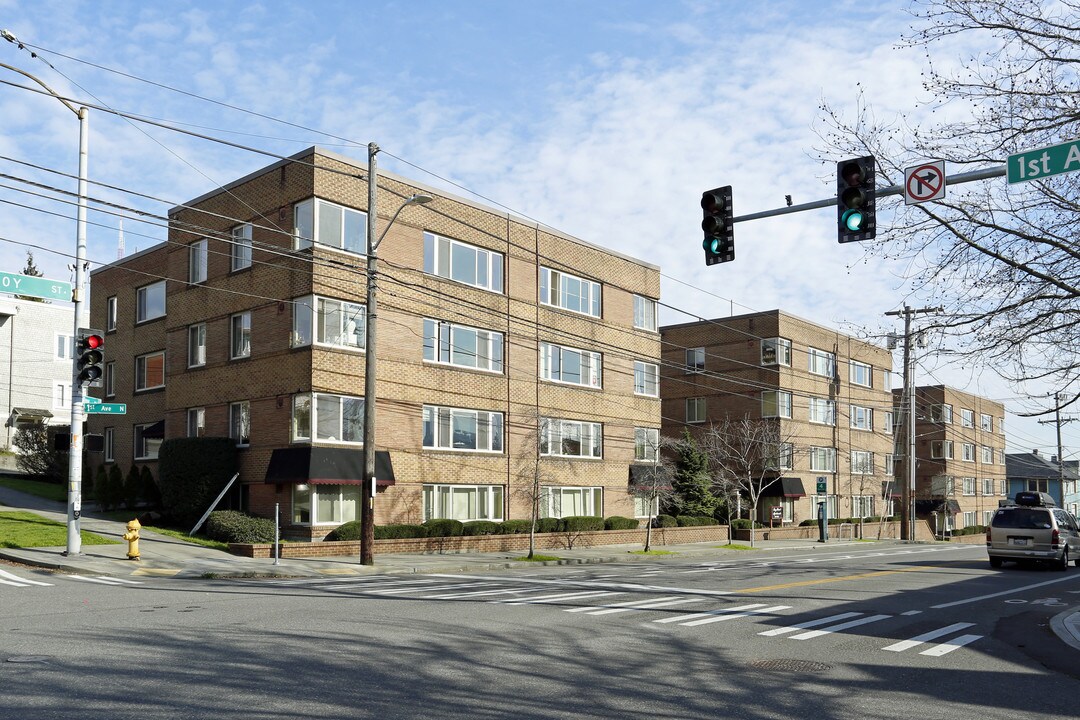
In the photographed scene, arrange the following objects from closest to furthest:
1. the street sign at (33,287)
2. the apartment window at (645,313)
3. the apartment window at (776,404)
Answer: the street sign at (33,287)
the apartment window at (645,313)
the apartment window at (776,404)

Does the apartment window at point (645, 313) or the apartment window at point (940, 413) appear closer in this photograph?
the apartment window at point (645, 313)

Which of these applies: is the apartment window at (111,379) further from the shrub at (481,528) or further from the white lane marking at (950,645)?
the white lane marking at (950,645)

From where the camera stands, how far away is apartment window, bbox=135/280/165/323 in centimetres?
3930

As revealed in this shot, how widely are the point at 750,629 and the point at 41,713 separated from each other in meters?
8.92

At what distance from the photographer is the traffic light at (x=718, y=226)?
603 inches

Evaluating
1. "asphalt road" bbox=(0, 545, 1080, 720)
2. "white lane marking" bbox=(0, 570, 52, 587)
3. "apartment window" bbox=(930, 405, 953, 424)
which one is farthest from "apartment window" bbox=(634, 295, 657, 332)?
"apartment window" bbox=(930, 405, 953, 424)

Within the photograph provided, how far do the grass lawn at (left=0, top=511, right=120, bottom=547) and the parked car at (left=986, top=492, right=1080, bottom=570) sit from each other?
2474 cm

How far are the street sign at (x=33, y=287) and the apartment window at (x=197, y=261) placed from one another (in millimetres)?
13170

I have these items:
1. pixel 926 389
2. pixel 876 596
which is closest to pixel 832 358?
pixel 926 389

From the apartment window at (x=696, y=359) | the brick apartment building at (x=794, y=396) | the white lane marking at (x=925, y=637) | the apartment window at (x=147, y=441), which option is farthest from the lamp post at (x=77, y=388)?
the apartment window at (x=696, y=359)

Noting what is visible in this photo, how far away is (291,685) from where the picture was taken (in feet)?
28.0

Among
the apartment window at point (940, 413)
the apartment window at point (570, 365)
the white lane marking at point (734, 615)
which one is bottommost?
the white lane marking at point (734, 615)

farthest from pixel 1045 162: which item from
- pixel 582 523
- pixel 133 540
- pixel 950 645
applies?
pixel 582 523

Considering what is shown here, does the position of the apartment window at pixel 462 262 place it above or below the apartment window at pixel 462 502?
above
